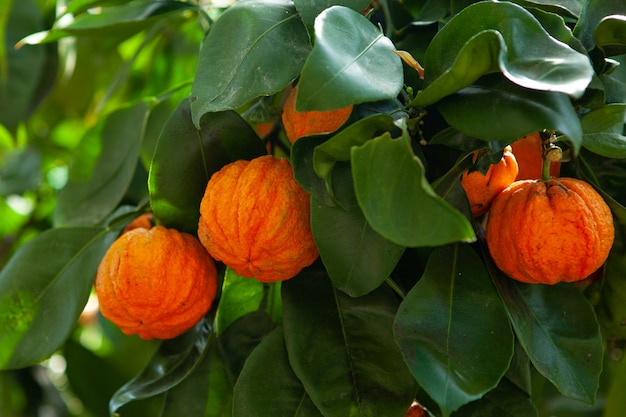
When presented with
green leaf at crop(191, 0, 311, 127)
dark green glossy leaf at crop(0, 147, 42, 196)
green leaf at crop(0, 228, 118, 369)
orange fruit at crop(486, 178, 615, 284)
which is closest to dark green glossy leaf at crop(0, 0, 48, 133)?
dark green glossy leaf at crop(0, 147, 42, 196)

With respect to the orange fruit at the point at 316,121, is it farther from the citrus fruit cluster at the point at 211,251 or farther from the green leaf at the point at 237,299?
the green leaf at the point at 237,299

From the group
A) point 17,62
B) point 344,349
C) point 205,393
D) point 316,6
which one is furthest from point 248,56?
point 17,62

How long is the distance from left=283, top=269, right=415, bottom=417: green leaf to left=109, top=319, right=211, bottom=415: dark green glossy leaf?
15 centimetres

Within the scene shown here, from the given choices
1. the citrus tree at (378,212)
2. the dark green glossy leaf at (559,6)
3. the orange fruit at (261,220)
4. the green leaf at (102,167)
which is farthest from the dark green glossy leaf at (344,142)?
the green leaf at (102,167)

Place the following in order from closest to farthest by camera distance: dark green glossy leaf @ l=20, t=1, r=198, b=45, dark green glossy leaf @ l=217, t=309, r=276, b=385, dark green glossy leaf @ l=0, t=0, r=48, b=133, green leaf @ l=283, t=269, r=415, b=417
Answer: green leaf @ l=283, t=269, r=415, b=417, dark green glossy leaf @ l=217, t=309, r=276, b=385, dark green glossy leaf @ l=20, t=1, r=198, b=45, dark green glossy leaf @ l=0, t=0, r=48, b=133

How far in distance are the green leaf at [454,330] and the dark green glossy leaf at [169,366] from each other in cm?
28

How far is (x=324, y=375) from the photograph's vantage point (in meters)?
0.75

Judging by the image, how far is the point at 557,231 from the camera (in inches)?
27.3

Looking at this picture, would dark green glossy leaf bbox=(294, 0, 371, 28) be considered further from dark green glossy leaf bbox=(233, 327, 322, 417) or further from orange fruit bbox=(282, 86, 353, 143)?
dark green glossy leaf bbox=(233, 327, 322, 417)

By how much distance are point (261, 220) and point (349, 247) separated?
0.09 metres

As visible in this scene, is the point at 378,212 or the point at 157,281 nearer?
the point at 378,212

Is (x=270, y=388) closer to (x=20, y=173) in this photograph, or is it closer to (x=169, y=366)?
(x=169, y=366)

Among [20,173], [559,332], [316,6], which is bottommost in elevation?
[20,173]

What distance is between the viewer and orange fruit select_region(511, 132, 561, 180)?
792mm
